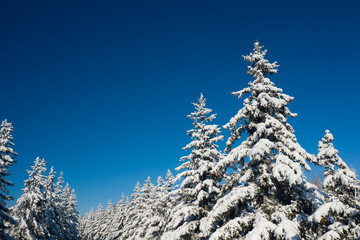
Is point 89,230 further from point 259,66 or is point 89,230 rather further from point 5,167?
point 259,66

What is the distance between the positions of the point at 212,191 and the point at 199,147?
3.51 meters

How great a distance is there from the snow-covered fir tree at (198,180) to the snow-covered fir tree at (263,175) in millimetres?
3670

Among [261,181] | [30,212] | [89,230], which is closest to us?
[261,181]

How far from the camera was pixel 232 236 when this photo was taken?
34.9ft

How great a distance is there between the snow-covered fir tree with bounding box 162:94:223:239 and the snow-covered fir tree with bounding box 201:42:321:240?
367cm

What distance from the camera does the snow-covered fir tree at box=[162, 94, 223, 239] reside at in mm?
16688

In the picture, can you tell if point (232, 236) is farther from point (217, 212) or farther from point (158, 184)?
point (158, 184)

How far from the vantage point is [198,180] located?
17.6m

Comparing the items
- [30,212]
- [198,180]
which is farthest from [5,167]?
[198,180]

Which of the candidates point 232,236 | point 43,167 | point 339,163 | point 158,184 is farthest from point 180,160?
point 43,167

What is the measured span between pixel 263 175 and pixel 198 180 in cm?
723

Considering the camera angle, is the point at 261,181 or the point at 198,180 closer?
the point at 261,181

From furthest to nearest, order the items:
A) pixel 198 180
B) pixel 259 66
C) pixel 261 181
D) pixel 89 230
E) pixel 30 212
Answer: pixel 89 230 < pixel 30 212 < pixel 198 180 < pixel 259 66 < pixel 261 181

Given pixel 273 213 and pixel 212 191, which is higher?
pixel 212 191
